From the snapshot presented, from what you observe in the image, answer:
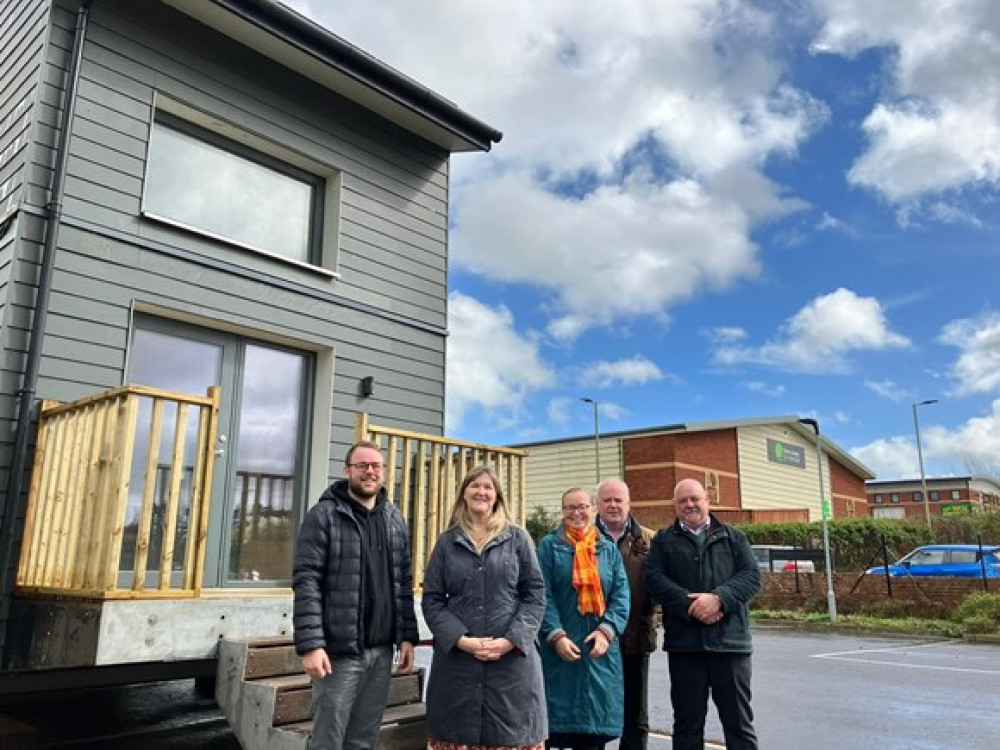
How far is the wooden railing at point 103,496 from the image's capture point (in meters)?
4.09

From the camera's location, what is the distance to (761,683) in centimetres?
870

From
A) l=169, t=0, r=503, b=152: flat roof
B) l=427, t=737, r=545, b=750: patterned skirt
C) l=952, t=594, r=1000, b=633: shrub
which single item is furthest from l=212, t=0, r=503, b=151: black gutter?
l=952, t=594, r=1000, b=633: shrub

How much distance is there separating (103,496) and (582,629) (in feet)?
8.51

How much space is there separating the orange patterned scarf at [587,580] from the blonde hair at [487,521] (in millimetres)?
500

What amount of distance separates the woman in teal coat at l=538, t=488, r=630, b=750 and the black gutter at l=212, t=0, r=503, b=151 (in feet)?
15.0

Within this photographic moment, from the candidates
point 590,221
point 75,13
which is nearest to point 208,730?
point 75,13

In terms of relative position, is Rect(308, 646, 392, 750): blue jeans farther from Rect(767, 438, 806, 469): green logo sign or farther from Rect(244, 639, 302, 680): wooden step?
Rect(767, 438, 806, 469): green logo sign

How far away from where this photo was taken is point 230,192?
6.47 meters

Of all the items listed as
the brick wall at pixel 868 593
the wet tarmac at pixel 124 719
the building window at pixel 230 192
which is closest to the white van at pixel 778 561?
the brick wall at pixel 868 593

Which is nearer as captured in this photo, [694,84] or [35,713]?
[35,713]

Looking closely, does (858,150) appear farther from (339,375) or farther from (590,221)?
(339,375)

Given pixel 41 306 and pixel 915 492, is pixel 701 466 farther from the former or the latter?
pixel 915 492

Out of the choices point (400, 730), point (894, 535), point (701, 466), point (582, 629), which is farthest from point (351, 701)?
point (701, 466)

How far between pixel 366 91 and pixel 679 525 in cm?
488
